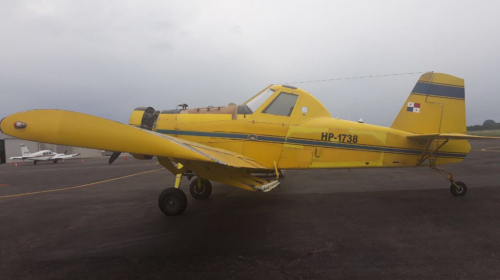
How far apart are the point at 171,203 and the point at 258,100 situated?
9.55 ft

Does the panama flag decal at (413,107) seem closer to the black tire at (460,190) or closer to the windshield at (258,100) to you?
the black tire at (460,190)

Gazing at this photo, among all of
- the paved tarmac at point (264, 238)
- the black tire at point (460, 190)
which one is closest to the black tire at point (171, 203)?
the paved tarmac at point (264, 238)

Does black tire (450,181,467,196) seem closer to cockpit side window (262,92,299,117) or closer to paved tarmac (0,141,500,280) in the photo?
paved tarmac (0,141,500,280)

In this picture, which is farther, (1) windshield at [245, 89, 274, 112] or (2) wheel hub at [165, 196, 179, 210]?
(1) windshield at [245, 89, 274, 112]

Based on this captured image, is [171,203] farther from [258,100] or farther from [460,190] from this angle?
[460,190]

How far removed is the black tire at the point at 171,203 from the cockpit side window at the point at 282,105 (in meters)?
2.56

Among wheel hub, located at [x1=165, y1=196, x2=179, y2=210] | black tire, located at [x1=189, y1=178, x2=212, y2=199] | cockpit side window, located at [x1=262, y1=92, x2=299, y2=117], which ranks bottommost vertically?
black tire, located at [x1=189, y1=178, x2=212, y2=199]

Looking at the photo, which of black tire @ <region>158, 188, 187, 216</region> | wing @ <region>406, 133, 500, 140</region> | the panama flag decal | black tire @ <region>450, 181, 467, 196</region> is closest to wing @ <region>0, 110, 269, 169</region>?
black tire @ <region>158, 188, 187, 216</region>

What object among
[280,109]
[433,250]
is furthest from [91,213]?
[433,250]

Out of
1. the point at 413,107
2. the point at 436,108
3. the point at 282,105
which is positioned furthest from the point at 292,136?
the point at 436,108

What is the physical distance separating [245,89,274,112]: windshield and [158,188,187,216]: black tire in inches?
96.1

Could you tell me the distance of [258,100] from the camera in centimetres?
594

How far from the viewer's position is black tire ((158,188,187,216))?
17.2ft

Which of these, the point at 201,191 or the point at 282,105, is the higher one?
the point at 282,105
